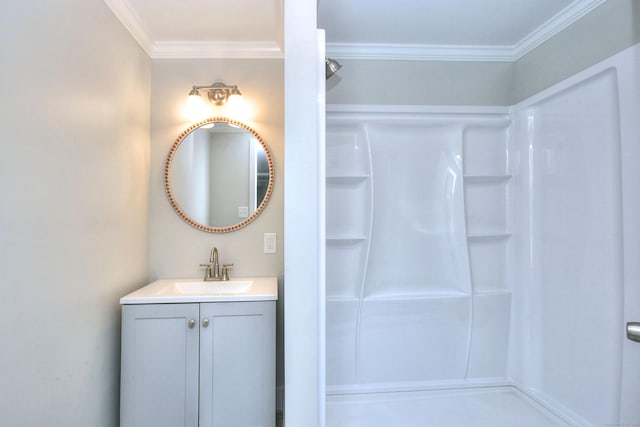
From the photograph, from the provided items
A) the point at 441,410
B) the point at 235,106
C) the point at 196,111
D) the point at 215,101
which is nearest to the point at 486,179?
the point at 441,410

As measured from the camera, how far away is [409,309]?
83.4 inches

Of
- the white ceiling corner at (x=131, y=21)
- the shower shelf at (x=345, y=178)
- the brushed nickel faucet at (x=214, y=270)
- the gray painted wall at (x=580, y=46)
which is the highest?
the white ceiling corner at (x=131, y=21)

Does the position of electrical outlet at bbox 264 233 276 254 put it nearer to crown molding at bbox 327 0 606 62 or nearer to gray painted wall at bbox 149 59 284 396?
gray painted wall at bbox 149 59 284 396

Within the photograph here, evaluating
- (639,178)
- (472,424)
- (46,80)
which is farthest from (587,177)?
(46,80)

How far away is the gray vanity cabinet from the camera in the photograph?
1557mm

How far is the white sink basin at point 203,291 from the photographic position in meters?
1.58

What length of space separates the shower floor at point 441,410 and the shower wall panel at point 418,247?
0.27ft

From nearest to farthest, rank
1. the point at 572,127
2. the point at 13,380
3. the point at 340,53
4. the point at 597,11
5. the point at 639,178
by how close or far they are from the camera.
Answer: the point at 13,380, the point at 639,178, the point at 597,11, the point at 572,127, the point at 340,53

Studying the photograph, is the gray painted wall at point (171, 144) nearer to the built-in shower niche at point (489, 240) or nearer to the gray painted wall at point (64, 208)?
the gray painted wall at point (64, 208)

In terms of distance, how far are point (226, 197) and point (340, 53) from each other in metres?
1.23

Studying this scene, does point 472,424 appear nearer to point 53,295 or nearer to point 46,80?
point 53,295

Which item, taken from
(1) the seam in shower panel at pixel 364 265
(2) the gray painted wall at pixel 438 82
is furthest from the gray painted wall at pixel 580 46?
(1) the seam in shower panel at pixel 364 265

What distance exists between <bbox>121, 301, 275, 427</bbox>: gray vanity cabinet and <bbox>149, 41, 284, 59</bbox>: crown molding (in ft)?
5.22

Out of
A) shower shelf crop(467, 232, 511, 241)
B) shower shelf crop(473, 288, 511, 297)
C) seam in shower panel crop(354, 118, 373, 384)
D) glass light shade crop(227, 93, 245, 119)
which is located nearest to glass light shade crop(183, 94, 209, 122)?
glass light shade crop(227, 93, 245, 119)
